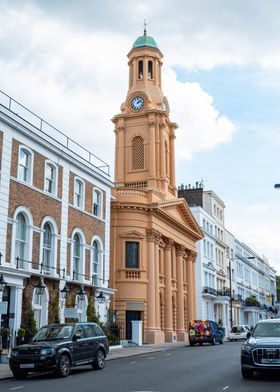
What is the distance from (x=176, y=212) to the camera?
1962 inches

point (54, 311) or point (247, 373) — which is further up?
point (54, 311)

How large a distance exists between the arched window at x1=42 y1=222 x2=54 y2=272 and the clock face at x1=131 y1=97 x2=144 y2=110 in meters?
23.6

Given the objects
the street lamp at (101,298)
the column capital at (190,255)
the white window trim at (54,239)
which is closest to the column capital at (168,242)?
the column capital at (190,255)

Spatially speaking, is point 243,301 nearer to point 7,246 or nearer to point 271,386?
point 7,246

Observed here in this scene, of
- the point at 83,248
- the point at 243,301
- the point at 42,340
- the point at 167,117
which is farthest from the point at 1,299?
the point at 243,301

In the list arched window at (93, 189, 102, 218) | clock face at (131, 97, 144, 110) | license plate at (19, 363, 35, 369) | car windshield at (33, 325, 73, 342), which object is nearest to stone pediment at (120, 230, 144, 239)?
arched window at (93, 189, 102, 218)

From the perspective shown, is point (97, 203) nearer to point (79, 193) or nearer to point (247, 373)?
point (79, 193)

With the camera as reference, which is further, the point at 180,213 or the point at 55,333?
the point at 180,213

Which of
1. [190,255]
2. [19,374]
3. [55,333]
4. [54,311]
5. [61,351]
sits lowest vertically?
[19,374]

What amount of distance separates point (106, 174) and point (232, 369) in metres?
20.0

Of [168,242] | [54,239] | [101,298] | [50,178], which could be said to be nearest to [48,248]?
[54,239]

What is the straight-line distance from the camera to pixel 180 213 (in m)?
51.0

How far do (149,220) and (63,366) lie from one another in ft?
86.4

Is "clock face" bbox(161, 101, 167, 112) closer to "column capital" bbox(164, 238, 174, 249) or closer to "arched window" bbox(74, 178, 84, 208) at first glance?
"column capital" bbox(164, 238, 174, 249)
